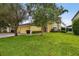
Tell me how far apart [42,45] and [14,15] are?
0.65 m

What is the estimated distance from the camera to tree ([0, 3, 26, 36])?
3812 mm

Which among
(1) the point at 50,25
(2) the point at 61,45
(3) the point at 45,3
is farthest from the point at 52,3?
(2) the point at 61,45

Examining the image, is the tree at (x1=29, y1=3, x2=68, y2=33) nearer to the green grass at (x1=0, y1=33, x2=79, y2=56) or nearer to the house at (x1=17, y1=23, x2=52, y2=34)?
the house at (x1=17, y1=23, x2=52, y2=34)

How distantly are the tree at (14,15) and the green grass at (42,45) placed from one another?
23 centimetres

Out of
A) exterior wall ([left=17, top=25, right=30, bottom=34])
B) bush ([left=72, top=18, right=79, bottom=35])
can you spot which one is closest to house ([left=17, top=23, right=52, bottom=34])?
exterior wall ([left=17, top=25, right=30, bottom=34])

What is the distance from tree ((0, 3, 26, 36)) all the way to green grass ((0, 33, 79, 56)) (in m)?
0.23

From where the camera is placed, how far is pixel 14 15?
152 inches

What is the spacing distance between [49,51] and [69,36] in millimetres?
394

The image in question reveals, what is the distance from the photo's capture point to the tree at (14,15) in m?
3.81

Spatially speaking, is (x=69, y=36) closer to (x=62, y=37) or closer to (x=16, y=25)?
(x=62, y=37)

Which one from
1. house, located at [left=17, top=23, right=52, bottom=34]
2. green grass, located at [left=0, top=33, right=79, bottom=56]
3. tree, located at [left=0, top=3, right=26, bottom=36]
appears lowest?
green grass, located at [left=0, top=33, right=79, bottom=56]

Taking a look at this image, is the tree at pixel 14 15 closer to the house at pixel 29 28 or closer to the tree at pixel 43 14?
the house at pixel 29 28

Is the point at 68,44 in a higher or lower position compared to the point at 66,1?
lower

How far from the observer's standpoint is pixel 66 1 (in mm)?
3719
